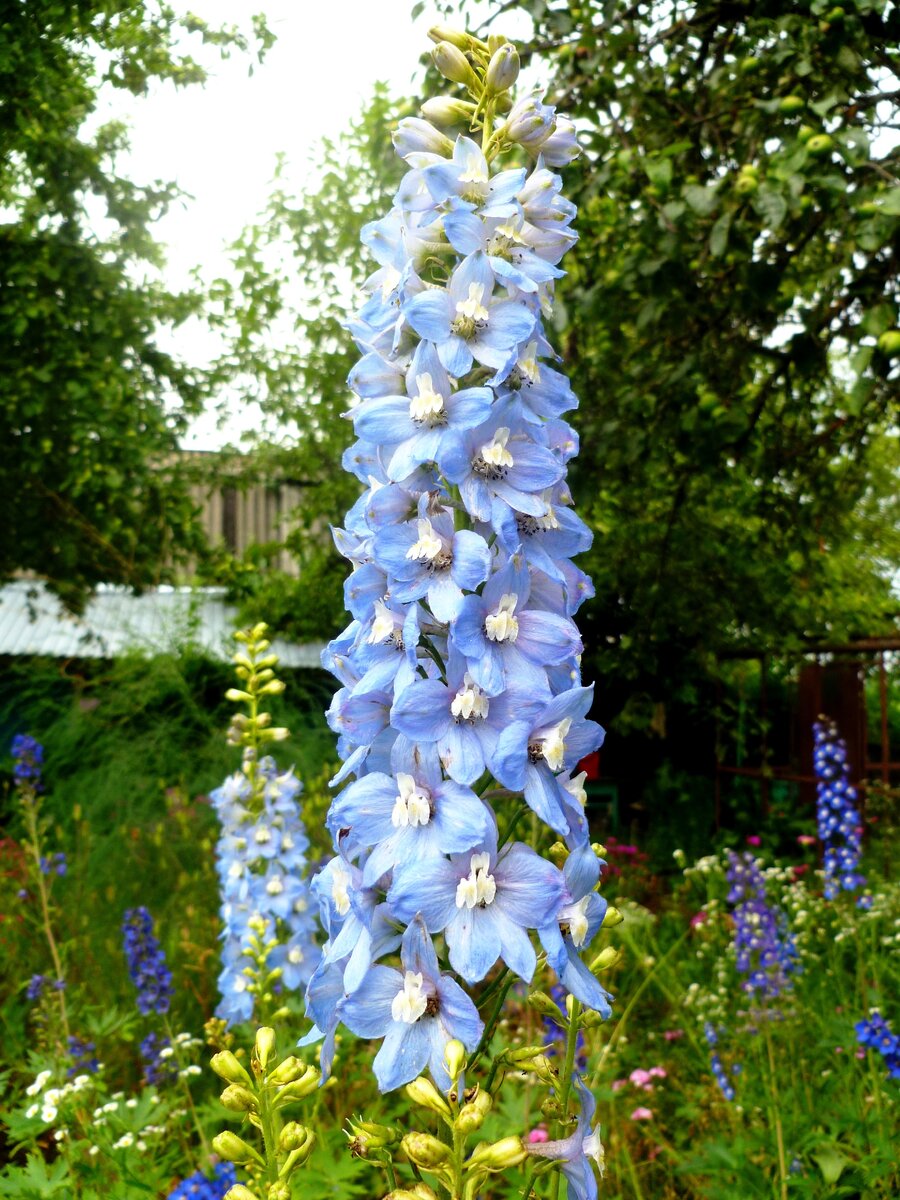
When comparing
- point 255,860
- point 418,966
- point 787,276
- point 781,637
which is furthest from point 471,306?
point 781,637

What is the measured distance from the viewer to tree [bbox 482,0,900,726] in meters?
3.68

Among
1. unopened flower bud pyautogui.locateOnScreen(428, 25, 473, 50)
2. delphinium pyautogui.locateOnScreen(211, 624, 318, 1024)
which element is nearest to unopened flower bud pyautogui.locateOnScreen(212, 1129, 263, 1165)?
unopened flower bud pyautogui.locateOnScreen(428, 25, 473, 50)

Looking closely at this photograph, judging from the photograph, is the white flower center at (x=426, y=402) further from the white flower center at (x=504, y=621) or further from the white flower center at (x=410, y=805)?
the white flower center at (x=410, y=805)

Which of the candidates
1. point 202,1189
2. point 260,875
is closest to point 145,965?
point 260,875

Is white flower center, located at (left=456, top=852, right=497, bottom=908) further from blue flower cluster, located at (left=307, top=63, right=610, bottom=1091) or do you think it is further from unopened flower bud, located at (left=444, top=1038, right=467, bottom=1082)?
unopened flower bud, located at (left=444, top=1038, right=467, bottom=1082)

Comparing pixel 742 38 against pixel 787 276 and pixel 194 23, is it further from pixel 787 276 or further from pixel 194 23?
pixel 194 23

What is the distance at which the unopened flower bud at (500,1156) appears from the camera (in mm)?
1016

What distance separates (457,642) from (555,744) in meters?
0.16

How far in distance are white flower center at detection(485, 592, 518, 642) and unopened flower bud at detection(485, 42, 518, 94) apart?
0.73 m

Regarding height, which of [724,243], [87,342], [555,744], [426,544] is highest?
[87,342]

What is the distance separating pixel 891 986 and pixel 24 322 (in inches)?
261

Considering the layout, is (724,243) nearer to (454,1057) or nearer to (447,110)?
(447,110)

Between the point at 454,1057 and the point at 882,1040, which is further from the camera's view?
the point at 882,1040

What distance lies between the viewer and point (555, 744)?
1208 millimetres
